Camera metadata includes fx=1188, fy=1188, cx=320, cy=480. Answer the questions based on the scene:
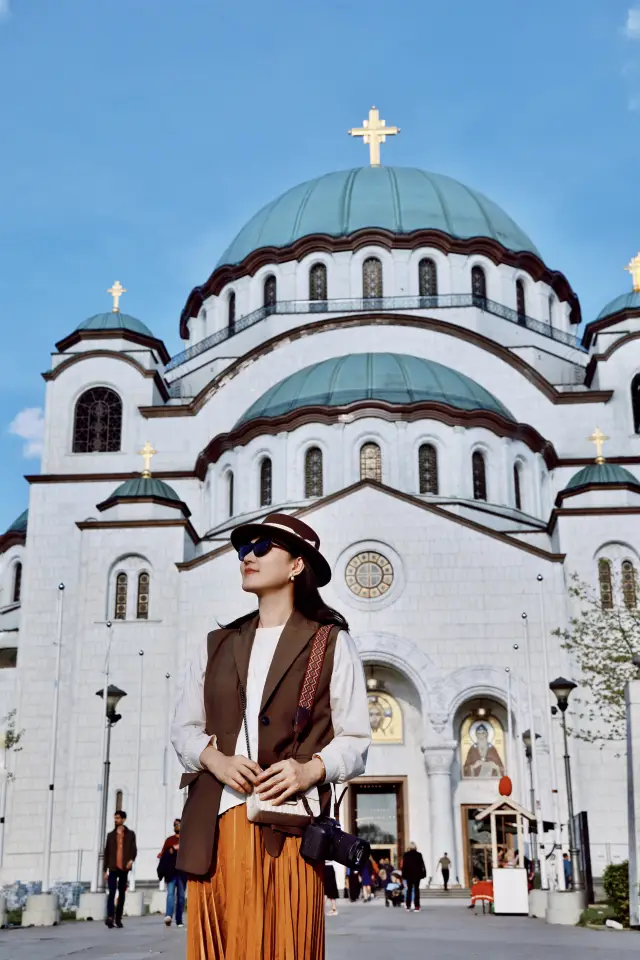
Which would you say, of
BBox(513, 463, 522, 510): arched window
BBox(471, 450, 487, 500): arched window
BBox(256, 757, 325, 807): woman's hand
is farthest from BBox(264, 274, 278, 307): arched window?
BBox(256, 757, 325, 807): woman's hand

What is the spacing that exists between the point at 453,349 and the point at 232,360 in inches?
289

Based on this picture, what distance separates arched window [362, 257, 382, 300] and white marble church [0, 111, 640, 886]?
0.25ft

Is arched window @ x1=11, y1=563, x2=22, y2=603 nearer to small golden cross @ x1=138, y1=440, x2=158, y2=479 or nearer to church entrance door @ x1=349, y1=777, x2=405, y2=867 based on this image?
small golden cross @ x1=138, y1=440, x2=158, y2=479

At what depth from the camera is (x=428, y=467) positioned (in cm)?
3259

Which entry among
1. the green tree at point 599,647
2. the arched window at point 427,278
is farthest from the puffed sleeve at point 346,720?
the arched window at point 427,278

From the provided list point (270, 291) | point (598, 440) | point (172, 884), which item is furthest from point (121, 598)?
point (172, 884)

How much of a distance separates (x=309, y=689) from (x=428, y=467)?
94.0 ft

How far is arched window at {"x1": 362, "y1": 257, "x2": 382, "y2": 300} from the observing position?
130 ft

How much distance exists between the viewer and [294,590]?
448 cm

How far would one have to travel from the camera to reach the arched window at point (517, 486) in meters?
33.5

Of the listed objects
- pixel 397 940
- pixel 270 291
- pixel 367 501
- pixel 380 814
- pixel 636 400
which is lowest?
pixel 397 940

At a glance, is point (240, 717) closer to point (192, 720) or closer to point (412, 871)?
point (192, 720)

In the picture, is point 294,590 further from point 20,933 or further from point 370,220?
point 370,220

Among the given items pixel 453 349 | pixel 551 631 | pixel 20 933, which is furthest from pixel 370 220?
pixel 20 933
